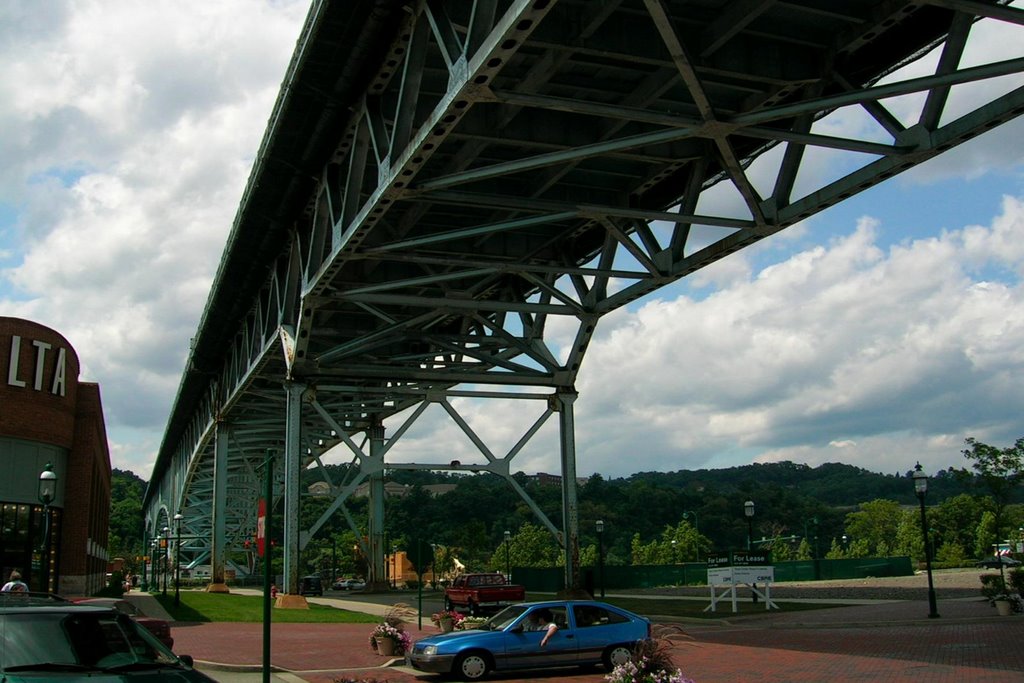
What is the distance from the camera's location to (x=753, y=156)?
22.9 m

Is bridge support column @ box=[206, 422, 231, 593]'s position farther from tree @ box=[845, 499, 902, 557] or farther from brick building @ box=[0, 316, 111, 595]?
tree @ box=[845, 499, 902, 557]

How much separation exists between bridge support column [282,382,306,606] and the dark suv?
69.2ft

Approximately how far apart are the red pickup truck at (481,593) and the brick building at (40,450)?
13.6 metres

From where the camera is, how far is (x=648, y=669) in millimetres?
11555

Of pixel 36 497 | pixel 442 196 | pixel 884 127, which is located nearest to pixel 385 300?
pixel 442 196

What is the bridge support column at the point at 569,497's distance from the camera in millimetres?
31062

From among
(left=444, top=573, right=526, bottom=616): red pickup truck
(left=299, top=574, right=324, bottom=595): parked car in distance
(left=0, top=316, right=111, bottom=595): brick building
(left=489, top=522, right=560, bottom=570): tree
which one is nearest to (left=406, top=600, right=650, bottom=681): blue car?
(left=444, top=573, right=526, bottom=616): red pickup truck

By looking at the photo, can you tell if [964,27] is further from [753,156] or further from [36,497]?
[36,497]

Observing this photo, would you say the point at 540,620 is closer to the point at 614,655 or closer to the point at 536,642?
the point at 536,642

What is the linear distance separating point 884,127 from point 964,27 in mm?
2788

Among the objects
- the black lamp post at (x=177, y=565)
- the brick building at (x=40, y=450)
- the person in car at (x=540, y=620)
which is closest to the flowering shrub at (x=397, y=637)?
the person in car at (x=540, y=620)

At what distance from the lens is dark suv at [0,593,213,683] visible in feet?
26.5

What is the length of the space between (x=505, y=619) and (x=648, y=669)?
6614 mm

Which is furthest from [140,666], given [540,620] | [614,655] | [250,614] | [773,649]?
[250,614]
